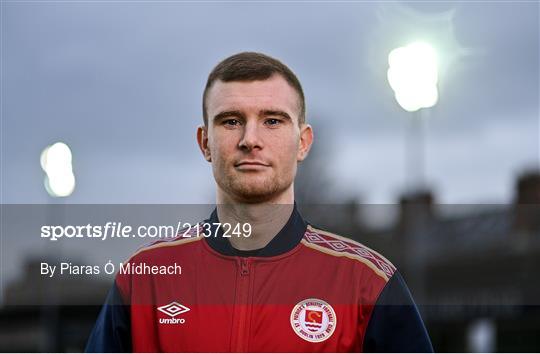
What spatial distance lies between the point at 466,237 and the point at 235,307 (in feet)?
4.00

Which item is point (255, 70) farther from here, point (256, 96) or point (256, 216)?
point (256, 216)

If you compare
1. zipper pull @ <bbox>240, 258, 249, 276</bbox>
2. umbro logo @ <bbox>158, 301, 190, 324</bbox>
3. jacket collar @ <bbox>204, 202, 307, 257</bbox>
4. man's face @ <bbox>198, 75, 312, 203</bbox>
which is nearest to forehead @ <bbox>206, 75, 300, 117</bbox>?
man's face @ <bbox>198, 75, 312, 203</bbox>

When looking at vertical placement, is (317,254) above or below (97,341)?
above

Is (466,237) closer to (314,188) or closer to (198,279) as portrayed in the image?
(314,188)

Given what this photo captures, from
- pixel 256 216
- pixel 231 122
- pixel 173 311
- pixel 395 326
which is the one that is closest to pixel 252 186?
pixel 256 216

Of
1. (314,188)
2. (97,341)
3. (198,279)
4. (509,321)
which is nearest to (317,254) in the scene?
(314,188)

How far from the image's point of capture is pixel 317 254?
2848mm

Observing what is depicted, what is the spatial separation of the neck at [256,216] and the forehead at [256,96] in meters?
0.28

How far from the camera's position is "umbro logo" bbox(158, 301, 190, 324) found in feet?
8.96

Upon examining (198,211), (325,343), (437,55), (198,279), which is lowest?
(325,343)

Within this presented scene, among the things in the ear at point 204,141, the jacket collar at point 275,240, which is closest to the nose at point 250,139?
the ear at point 204,141

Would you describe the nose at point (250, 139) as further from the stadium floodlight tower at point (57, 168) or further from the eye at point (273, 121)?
the stadium floodlight tower at point (57, 168)

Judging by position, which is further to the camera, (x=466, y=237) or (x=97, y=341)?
(x=466, y=237)

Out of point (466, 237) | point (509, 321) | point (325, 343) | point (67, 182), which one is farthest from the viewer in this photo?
point (509, 321)
